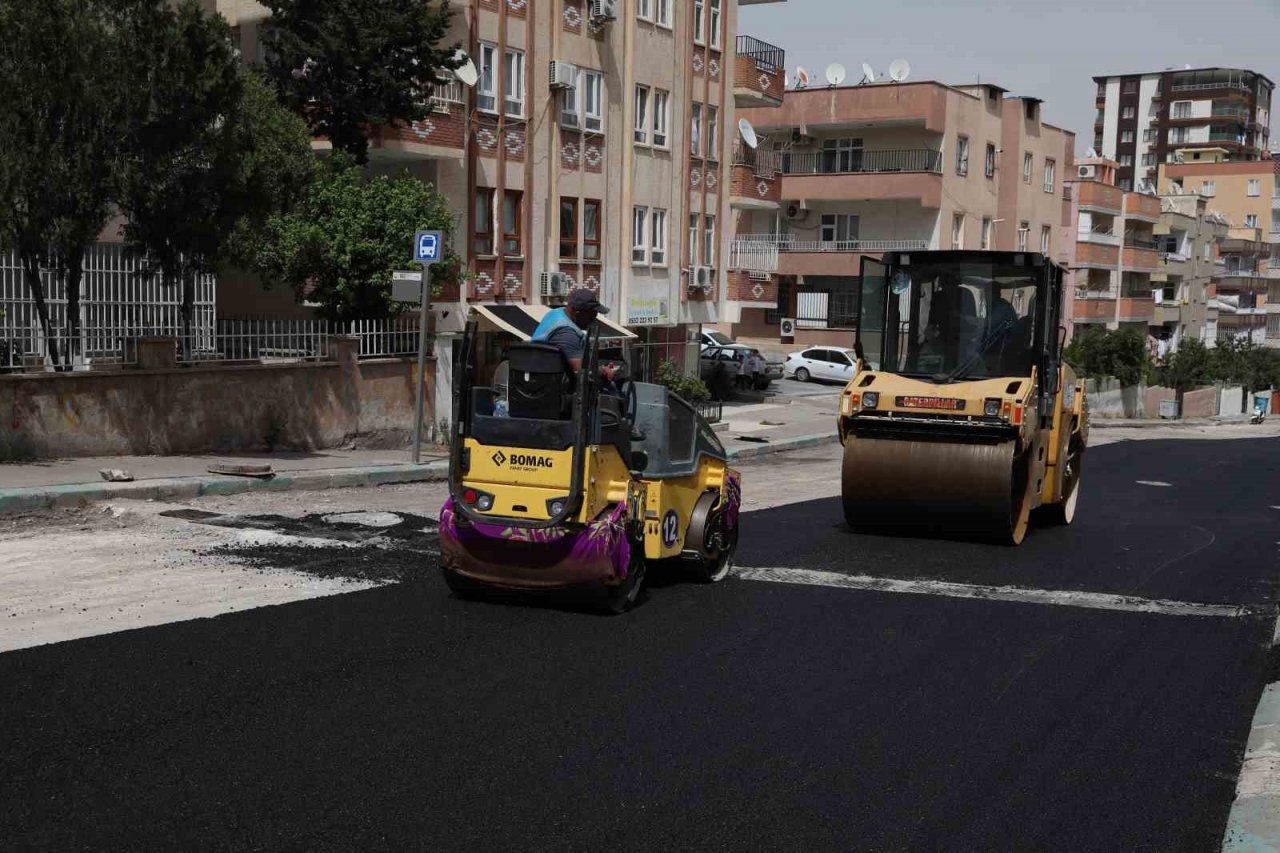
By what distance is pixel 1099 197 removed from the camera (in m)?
74.6

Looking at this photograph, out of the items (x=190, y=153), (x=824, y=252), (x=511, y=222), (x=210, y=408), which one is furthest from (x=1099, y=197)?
(x=190, y=153)

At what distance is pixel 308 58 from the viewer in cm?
2462

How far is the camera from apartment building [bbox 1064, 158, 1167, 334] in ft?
241

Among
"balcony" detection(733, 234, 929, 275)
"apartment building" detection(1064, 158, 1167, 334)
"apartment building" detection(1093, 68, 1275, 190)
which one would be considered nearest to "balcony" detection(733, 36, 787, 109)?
"balcony" detection(733, 234, 929, 275)

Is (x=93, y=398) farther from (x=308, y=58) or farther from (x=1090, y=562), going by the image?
(x=1090, y=562)

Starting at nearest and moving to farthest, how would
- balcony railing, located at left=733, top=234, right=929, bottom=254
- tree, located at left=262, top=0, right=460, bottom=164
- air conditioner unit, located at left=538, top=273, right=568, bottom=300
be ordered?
1. tree, located at left=262, top=0, right=460, bottom=164
2. air conditioner unit, located at left=538, top=273, right=568, bottom=300
3. balcony railing, located at left=733, top=234, right=929, bottom=254

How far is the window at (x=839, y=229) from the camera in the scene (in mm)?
57875

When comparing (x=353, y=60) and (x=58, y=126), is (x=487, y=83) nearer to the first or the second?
(x=353, y=60)

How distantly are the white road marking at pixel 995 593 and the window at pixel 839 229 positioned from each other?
4671 centimetres

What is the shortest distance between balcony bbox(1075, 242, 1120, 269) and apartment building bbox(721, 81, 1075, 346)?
13573 mm

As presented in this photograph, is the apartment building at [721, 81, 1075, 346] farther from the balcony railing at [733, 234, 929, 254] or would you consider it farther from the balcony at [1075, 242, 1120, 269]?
the balcony at [1075, 242, 1120, 269]

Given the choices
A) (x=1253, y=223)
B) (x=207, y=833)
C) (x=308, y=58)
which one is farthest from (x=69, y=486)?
(x=1253, y=223)

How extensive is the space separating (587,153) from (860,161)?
88.4 feet

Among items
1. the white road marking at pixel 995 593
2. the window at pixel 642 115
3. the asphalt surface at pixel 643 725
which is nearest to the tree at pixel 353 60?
the window at pixel 642 115
